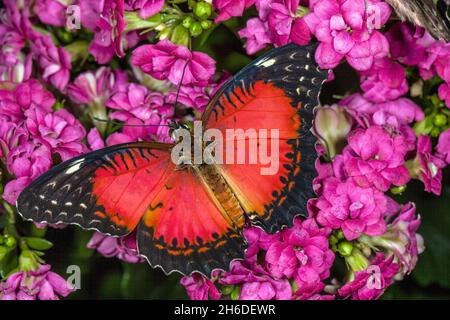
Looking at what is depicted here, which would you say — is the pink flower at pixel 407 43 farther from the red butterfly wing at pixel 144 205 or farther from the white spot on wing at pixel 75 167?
the white spot on wing at pixel 75 167

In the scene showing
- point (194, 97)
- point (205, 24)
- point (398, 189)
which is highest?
point (205, 24)

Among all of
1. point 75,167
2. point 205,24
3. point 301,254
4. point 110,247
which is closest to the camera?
point 75,167

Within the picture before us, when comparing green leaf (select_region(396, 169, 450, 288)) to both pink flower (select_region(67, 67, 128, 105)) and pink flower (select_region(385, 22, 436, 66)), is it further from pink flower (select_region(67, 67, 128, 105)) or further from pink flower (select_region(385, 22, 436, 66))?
pink flower (select_region(67, 67, 128, 105))

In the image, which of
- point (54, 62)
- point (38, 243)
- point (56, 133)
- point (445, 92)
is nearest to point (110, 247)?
point (38, 243)

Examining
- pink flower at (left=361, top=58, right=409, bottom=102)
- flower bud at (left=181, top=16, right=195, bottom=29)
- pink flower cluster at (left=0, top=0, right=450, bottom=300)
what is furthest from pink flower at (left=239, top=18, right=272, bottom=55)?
pink flower at (left=361, top=58, right=409, bottom=102)

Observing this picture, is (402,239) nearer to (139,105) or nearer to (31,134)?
(139,105)

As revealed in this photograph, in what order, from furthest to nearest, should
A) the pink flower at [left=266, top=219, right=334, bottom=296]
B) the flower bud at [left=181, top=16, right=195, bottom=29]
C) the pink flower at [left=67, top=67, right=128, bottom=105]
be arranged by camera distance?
the pink flower at [left=67, top=67, right=128, bottom=105] < the flower bud at [left=181, top=16, right=195, bottom=29] < the pink flower at [left=266, top=219, right=334, bottom=296]

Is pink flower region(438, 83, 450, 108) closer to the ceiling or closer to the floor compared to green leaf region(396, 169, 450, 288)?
closer to the ceiling
